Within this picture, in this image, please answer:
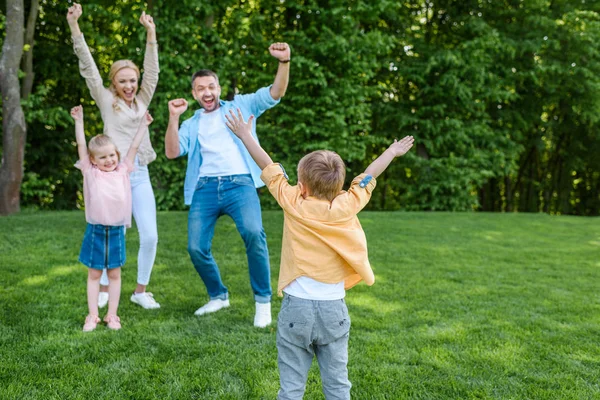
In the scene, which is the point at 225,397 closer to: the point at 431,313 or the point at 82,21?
the point at 431,313

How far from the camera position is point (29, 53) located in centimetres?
1275

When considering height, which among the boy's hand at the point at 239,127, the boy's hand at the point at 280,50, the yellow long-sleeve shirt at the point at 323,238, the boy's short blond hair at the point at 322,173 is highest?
the boy's hand at the point at 280,50

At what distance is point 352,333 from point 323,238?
1.91 metres

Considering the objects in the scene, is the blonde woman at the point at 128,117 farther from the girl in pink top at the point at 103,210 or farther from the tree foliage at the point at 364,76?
the tree foliage at the point at 364,76

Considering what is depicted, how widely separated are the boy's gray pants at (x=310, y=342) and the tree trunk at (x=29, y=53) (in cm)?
1225

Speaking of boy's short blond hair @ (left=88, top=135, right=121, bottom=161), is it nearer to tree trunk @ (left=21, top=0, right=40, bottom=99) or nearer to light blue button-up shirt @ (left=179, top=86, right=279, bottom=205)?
light blue button-up shirt @ (left=179, top=86, right=279, bottom=205)

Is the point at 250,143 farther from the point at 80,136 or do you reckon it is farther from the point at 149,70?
the point at 149,70

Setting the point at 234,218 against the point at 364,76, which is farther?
the point at 364,76

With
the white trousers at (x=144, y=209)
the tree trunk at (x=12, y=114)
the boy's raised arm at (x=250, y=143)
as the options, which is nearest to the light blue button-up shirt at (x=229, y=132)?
the white trousers at (x=144, y=209)

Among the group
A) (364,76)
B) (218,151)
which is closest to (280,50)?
(218,151)

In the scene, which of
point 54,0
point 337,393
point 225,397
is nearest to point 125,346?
point 225,397

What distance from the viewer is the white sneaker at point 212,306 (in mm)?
4675

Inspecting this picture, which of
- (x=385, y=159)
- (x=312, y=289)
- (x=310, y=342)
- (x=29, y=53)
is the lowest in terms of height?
(x=310, y=342)

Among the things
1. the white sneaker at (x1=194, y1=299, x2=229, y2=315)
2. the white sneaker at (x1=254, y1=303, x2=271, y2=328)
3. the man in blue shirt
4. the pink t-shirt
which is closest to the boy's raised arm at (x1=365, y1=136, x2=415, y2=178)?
the man in blue shirt
